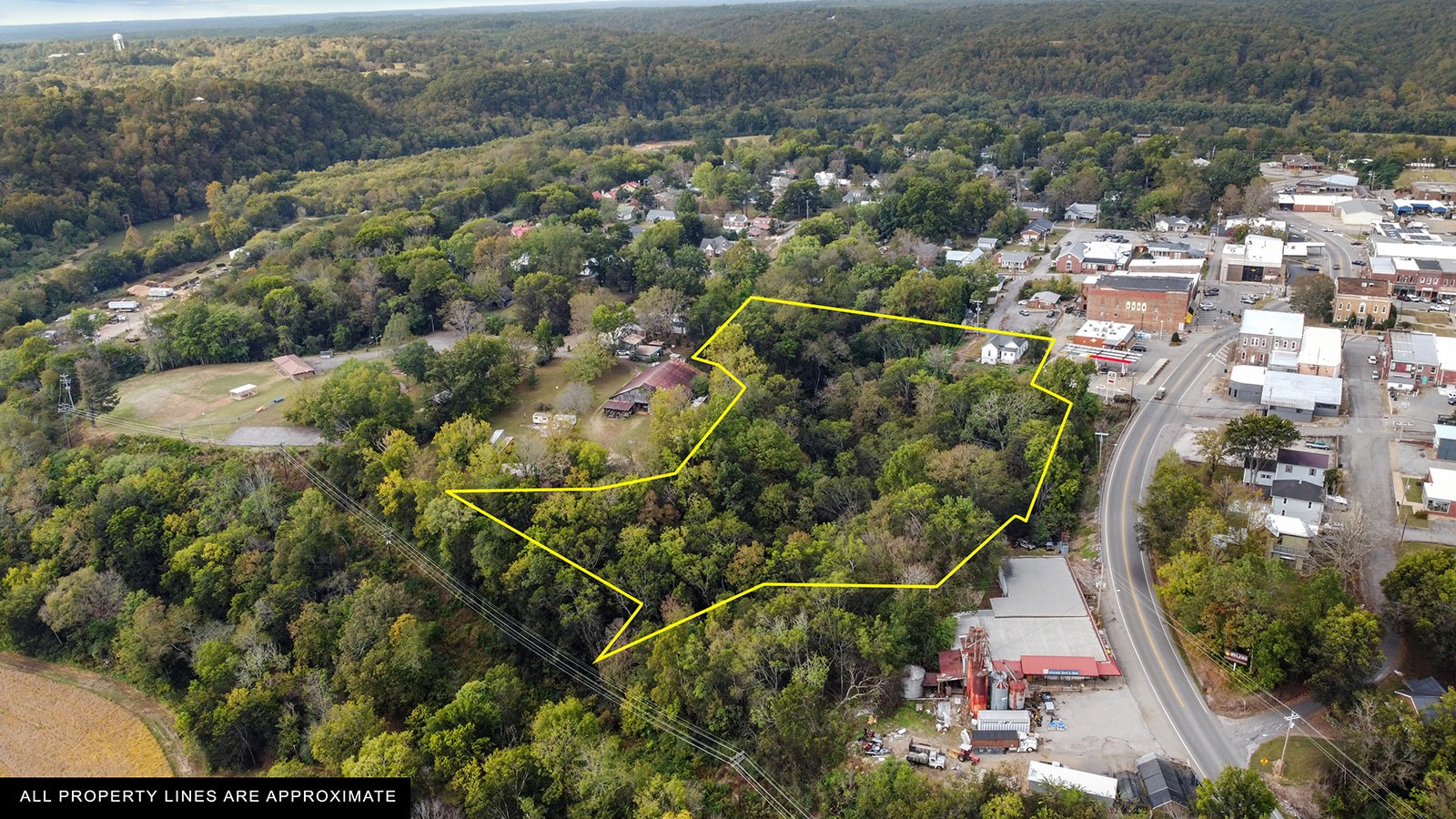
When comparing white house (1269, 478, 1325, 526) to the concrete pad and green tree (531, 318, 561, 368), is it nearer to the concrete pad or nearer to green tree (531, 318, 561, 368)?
green tree (531, 318, 561, 368)

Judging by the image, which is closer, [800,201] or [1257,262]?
[1257,262]

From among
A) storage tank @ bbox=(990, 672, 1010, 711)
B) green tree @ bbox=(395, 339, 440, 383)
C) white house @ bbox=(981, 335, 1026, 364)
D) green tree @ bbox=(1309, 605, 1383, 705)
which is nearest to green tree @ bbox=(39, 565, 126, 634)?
green tree @ bbox=(395, 339, 440, 383)

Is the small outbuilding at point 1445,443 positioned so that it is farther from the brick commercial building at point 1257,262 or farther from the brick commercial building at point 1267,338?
the brick commercial building at point 1257,262

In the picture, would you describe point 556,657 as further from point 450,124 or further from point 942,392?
point 450,124

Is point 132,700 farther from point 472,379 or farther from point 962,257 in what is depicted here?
point 962,257

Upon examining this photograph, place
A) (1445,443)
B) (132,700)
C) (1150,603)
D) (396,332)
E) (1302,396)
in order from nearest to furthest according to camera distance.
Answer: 1. (1150,603)
2. (132,700)
3. (1445,443)
4. (1302,396)
5. (396,332)

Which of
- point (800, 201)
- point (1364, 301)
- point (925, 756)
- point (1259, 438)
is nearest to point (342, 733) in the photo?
point (925, 756)

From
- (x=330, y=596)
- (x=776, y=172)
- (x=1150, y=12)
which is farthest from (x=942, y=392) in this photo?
(x=1150, y=12)
